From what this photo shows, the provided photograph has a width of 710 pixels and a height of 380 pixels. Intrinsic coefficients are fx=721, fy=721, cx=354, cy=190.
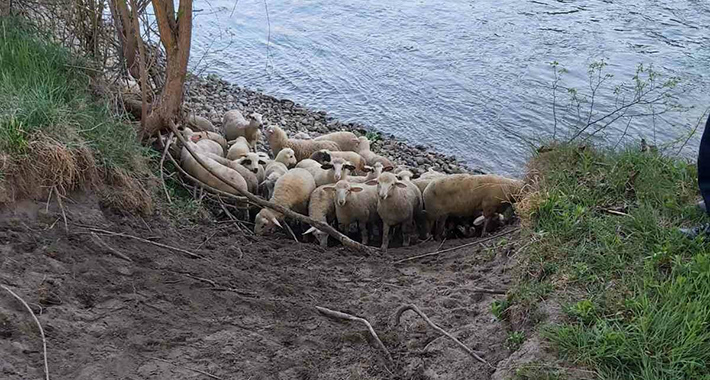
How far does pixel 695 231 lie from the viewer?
4.00m

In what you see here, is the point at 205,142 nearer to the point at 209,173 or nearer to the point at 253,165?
the point at 253,165

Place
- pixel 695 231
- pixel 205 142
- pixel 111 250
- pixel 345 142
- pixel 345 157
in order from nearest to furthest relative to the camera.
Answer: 1. pixel 695 231
2. pixel 111 250
3. pixel 205 142
4. pixel 345 157
5. pixel 345 142

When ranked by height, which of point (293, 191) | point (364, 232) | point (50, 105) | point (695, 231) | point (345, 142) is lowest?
point (364, 232)

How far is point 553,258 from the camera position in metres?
4.19

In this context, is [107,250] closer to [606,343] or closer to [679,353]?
[606,343]

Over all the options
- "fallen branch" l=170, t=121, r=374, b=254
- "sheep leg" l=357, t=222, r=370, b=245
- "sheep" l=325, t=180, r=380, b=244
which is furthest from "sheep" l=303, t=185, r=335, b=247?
"fallen branch" l=170, t=121, r=374, b=254

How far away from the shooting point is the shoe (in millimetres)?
3953

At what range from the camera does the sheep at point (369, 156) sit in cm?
859

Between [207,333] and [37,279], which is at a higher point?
[37,279]

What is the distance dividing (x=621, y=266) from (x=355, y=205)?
3.23 m

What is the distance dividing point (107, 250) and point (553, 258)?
9.26 ft

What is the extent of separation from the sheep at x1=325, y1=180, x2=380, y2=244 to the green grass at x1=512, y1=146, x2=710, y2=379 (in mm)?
1936

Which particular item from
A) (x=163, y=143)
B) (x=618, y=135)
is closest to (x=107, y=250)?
(x=163, y=143)

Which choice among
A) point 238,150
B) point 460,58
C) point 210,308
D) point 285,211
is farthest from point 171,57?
point 460,58
